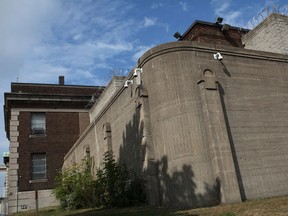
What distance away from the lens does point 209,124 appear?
1082 centimetres

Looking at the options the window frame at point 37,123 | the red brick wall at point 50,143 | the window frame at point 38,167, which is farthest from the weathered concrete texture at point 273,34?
Result: the window frame at point 38,167

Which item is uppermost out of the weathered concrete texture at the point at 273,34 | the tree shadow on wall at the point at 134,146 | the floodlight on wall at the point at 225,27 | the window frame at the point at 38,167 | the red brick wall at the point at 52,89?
the red brick wall at the point at 52,89

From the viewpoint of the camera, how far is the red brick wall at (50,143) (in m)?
27.5

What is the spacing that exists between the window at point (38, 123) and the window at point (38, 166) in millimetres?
2140

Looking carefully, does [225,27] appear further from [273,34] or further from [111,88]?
[111,88]

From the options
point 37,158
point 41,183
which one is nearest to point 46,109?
point 37,158

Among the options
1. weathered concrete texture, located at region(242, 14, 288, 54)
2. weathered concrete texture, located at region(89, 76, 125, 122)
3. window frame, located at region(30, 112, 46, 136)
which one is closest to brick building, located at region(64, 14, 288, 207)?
weathered concrete texture, located at region(242, 14, 288, 54)

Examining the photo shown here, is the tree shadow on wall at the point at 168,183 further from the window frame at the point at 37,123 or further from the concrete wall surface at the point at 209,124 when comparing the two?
the window frame at the point at 37,123

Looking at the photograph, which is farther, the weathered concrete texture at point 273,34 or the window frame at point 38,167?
the window frame at point 38,167

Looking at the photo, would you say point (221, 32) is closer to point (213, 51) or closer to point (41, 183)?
point (213, 51)

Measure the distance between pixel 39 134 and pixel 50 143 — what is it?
1.24m

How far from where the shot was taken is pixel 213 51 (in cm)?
1219

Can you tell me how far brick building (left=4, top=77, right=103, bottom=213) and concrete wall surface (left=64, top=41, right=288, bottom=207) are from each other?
1709cm

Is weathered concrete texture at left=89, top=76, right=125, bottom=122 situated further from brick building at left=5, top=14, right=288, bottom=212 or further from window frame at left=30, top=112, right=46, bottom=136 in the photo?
window frame at left=30, top=112, right=46, bottom=136
